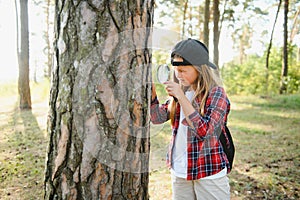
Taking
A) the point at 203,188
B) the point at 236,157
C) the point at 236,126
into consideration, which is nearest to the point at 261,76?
the point at 236,126

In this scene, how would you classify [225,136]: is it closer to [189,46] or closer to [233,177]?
[189,46]

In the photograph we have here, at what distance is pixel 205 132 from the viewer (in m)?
1.49

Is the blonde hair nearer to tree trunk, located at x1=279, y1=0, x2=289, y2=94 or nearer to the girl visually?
the girl

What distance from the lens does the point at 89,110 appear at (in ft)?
4.11

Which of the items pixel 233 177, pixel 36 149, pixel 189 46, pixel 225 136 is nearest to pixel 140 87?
pixel 189 46

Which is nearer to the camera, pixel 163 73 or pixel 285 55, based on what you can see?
pixel 163 73

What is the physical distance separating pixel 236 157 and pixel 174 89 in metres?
3.21

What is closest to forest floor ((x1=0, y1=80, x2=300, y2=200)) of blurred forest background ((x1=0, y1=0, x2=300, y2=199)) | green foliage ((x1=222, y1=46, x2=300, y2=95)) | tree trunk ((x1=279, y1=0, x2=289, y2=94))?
blurred forest background ((x1=0, y1=0, x2=300, y2=199))

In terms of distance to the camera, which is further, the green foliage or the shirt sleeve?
the green foliage

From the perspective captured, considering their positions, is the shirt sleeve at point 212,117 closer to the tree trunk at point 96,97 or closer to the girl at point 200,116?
the girl at point 200,116

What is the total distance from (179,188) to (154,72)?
756 mm

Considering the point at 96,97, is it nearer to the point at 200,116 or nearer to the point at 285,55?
the point at 200,116

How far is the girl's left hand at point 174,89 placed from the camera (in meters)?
1.52

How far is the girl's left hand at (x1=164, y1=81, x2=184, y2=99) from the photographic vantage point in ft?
4.98
